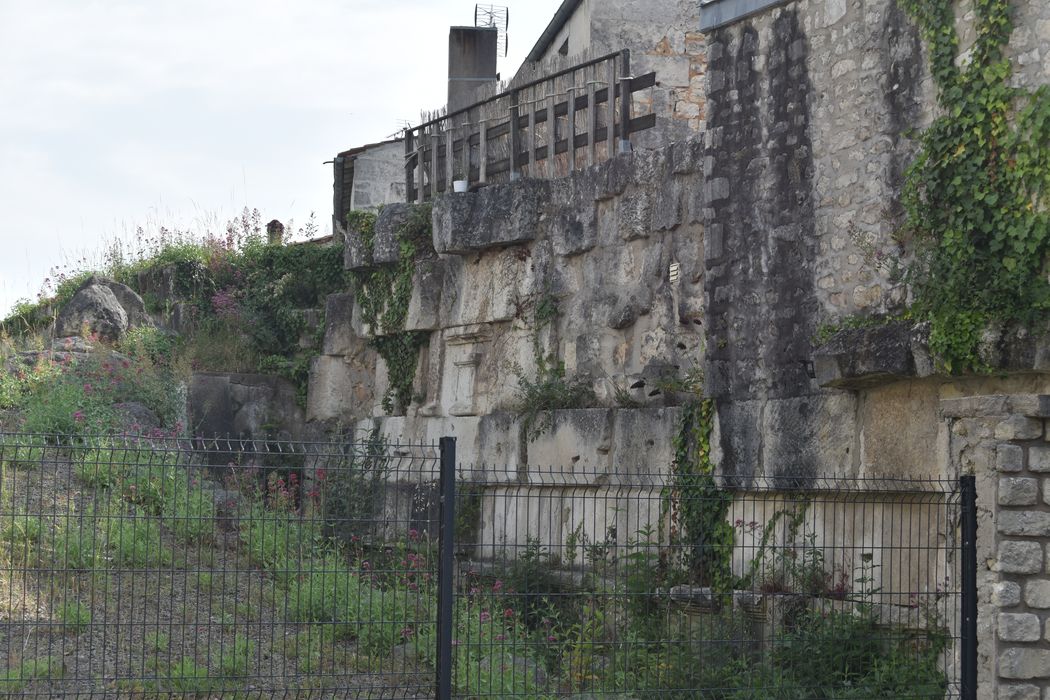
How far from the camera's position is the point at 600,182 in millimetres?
11234

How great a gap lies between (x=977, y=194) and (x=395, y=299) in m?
7.52

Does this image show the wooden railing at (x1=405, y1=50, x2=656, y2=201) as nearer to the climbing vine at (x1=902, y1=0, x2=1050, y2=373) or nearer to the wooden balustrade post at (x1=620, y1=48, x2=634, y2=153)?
the wooden balustrade post at (x1=620, y1=48, x2=634, y2=153)

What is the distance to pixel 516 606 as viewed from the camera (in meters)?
9.28

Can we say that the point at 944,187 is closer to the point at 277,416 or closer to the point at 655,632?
the point at 655,632

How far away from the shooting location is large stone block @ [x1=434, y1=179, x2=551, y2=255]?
12.0m

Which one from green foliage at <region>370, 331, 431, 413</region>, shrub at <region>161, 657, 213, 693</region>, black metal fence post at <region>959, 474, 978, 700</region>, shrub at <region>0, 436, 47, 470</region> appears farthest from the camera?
green foliage at <region>370, 331, 431, 413</region>

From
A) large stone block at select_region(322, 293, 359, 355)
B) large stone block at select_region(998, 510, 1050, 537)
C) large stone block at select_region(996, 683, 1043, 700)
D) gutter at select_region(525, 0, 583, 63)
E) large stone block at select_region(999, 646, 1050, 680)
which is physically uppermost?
gutter at select_region(525, 0, 583, 63)

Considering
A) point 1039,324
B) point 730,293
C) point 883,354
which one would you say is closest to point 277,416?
point 730,293

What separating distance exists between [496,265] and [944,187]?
5.47 metres

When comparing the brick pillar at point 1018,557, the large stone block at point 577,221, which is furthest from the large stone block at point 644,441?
the brick pillar at point 1018,557

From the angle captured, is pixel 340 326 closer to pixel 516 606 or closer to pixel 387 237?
pixel 387 237

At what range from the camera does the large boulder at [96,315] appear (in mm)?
16281

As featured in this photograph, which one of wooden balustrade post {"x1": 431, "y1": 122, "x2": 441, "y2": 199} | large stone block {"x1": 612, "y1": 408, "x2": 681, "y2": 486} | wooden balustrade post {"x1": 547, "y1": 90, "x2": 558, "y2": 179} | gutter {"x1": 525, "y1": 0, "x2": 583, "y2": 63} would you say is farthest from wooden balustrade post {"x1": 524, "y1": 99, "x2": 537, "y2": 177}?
gutter {"x1": 525, "y1": 0, "x2": 583, "y2": 63}

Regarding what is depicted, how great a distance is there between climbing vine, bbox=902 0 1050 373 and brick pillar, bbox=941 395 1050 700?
67cm
